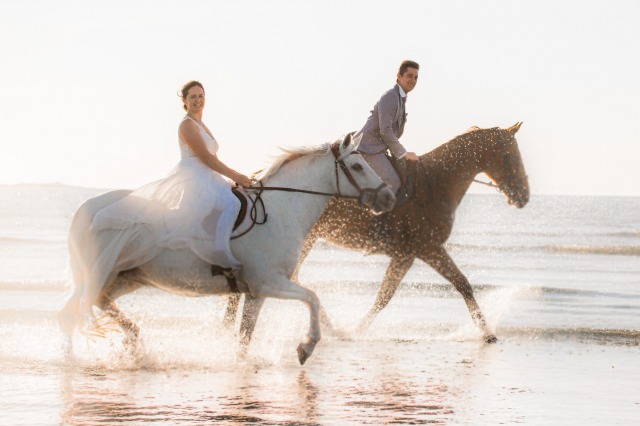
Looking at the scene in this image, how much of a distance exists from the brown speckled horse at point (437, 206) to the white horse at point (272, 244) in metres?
2.41

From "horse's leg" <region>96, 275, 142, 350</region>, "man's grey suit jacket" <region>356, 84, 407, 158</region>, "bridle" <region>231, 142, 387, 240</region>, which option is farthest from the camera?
"man's grey suit jacket" <region>356, 84, 407, 158</region>

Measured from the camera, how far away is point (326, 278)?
2364 cm

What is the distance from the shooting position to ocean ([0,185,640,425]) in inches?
312

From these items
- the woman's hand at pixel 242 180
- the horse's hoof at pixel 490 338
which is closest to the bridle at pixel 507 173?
the horse's hoof at pixel 490 338

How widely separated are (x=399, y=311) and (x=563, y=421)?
8.18m

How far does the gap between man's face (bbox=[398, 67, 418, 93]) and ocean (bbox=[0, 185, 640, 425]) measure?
1915 mm

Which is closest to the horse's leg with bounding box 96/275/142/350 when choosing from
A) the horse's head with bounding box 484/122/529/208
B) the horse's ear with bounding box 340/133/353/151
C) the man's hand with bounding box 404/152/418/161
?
the horse's ear with bounding box 340/133/353/151

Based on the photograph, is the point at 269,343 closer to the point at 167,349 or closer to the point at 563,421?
the point at 167,349

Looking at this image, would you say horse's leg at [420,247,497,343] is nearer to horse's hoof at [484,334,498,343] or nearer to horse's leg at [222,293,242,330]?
horse's hoof at [484,334,498,343]

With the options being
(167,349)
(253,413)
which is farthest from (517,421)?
(167,349)

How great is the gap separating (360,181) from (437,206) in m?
2.93

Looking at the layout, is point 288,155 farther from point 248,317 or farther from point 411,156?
point 411,156

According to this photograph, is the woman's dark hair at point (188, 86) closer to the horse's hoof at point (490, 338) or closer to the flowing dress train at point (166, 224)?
the flowing dress train at point (166, 224)

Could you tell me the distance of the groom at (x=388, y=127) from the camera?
11.3 m
